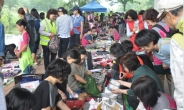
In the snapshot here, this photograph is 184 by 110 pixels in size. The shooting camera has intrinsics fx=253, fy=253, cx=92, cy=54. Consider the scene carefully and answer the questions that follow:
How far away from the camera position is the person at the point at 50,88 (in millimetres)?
2631

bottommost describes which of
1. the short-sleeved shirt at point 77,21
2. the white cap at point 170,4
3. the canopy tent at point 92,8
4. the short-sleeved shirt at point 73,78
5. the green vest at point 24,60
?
the short-sleeved shirt at point 73,78

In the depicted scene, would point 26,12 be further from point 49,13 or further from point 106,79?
point 106,79

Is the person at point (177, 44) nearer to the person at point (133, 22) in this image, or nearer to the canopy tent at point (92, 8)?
the person at point (133, 22)

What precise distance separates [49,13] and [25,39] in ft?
5.05

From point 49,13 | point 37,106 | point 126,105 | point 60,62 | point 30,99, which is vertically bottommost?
point 126,105

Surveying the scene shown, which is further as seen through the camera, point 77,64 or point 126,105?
point 77,64

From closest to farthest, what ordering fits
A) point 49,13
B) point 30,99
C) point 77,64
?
point 30,99 → point 77,64 → point 49,13

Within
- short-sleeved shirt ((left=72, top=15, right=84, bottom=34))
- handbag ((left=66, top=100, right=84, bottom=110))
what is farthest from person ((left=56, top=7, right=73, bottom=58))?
handbag ((left=66, top=100, right=84, bottom=110))

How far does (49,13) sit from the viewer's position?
225 inches

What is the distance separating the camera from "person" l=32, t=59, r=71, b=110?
263cm

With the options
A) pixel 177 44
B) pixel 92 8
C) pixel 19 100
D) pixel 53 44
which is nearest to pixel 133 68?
pixel 177 44

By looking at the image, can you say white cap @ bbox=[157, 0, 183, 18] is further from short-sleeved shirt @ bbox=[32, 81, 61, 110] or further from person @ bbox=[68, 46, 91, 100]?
person @ bbox=[68, 46, 91, 100]

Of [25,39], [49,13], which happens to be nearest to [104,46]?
[49,13]

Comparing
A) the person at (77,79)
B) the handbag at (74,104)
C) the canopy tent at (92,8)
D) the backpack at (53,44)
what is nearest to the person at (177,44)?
the handbag at (74,104)
